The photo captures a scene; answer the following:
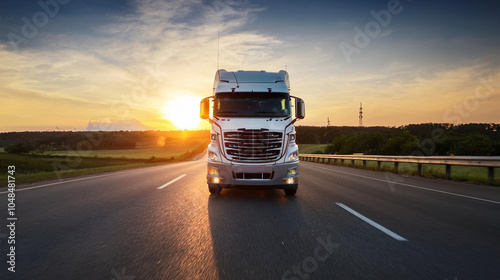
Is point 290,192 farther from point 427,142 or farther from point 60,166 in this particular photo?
point 427,142

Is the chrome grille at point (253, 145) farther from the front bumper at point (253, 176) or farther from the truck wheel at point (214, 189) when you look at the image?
the truck wheel at point (214, 189)

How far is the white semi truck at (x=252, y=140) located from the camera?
7.04 meters

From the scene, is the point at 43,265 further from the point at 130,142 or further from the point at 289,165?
the point at 130,142

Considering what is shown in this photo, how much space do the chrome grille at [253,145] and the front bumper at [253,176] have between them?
0.74 ft

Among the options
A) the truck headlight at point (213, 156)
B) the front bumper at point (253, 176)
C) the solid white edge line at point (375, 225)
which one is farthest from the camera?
the truck headlight at point (213, 156)

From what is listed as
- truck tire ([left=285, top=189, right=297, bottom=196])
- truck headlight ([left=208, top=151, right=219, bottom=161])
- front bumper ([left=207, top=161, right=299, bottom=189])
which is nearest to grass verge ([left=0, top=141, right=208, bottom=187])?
truck headlight ([left=208, top=151, right=219, bottom=161])

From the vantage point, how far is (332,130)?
12181 centimetres

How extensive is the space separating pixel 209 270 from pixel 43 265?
1.68 metres

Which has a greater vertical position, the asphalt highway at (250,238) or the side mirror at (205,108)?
the side mirror at (205,108)

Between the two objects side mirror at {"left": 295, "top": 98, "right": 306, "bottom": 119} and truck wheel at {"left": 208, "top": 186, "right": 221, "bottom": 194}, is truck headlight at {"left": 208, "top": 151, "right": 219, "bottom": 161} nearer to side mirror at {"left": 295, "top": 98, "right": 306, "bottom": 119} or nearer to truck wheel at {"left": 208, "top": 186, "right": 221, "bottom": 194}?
truck wheel at {"left": 208, "top": 186, "right": 221, "bottom": 194}

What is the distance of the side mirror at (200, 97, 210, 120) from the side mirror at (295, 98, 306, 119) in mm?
2437

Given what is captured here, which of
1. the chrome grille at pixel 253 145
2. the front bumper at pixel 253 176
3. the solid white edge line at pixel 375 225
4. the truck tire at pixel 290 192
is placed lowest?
the solid white edge line at pixel 375 225

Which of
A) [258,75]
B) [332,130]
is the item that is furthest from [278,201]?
[332,130]

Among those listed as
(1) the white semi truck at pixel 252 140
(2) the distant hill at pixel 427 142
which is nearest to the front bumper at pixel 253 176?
(1) the white semi truck at pixel 252 140
